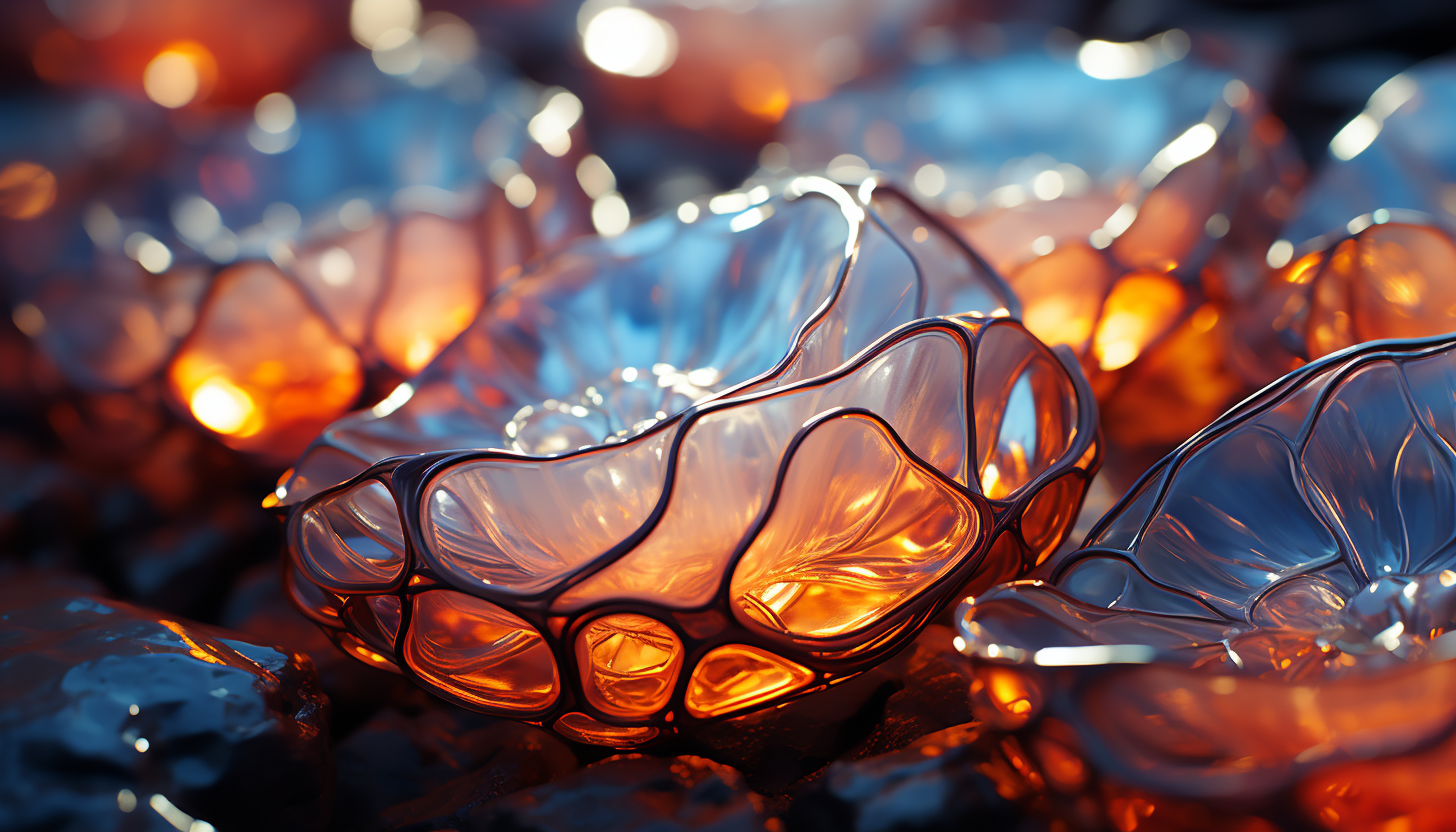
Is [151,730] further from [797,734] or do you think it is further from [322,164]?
[322,164]

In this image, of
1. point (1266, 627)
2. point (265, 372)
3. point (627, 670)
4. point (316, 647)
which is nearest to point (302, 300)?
point (265, 372)

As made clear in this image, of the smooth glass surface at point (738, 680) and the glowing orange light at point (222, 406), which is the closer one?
the smooth glass surface at point (738, 680)

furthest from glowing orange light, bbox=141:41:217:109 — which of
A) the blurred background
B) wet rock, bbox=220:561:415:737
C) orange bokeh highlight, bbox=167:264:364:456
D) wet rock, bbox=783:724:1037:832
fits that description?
wet rock, bbox=783:724:1037:832

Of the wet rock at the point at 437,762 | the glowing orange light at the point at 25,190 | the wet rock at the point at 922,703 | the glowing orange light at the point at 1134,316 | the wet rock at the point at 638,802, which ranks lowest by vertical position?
the wet rock at the point at 922,703

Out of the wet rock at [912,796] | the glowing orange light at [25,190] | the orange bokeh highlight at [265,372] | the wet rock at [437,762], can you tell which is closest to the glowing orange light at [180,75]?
the glowing orange light at [25,190]

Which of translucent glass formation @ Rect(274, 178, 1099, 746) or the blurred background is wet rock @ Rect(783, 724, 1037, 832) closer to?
translucent glass formation @ Rect(274, 178, 1099, 746)

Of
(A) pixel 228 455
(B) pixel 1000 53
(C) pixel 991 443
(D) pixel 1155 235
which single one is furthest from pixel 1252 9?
(A) pixel 228 455

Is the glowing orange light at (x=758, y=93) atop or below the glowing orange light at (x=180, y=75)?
below

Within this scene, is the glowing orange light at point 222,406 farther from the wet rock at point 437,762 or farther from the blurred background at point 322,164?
the wet rock at point 437,762
